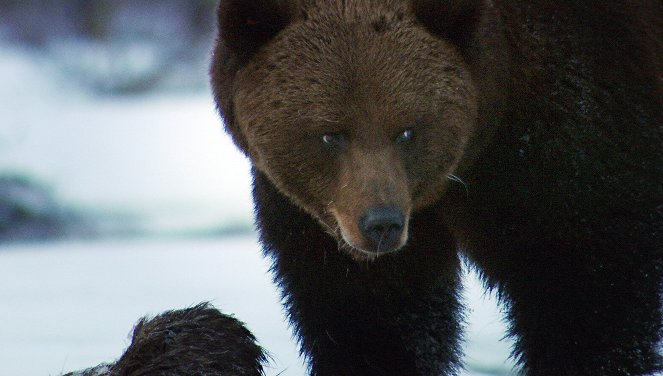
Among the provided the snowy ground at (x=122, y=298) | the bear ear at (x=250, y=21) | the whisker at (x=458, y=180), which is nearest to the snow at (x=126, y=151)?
the snowy ground at (x=122, y=298)

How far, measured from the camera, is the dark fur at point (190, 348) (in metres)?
5.04

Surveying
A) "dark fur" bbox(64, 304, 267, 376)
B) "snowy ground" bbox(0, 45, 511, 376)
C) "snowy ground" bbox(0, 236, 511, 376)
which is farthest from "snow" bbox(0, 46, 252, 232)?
"dark fur" bbox(64, 304, 267, 376)

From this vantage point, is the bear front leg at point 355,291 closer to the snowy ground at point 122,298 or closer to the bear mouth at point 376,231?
the snowy ground at point 122,298

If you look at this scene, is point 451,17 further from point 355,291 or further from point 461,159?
point 355,291

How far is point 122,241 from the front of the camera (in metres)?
11.3

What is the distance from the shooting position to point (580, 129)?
4.62 metres

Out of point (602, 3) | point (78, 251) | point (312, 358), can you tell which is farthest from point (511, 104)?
point (78, 251)

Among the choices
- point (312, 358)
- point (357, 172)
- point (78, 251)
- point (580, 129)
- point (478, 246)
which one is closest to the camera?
point (357, 172)

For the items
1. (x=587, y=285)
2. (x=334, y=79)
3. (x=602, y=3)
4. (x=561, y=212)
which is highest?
(x=334, y=79)

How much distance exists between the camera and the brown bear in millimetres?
4352

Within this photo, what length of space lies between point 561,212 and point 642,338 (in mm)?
667

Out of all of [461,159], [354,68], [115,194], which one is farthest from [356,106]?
[115,194]

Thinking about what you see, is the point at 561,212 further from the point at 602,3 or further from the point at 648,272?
the point at 602,3

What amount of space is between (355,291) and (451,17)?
1.38m
